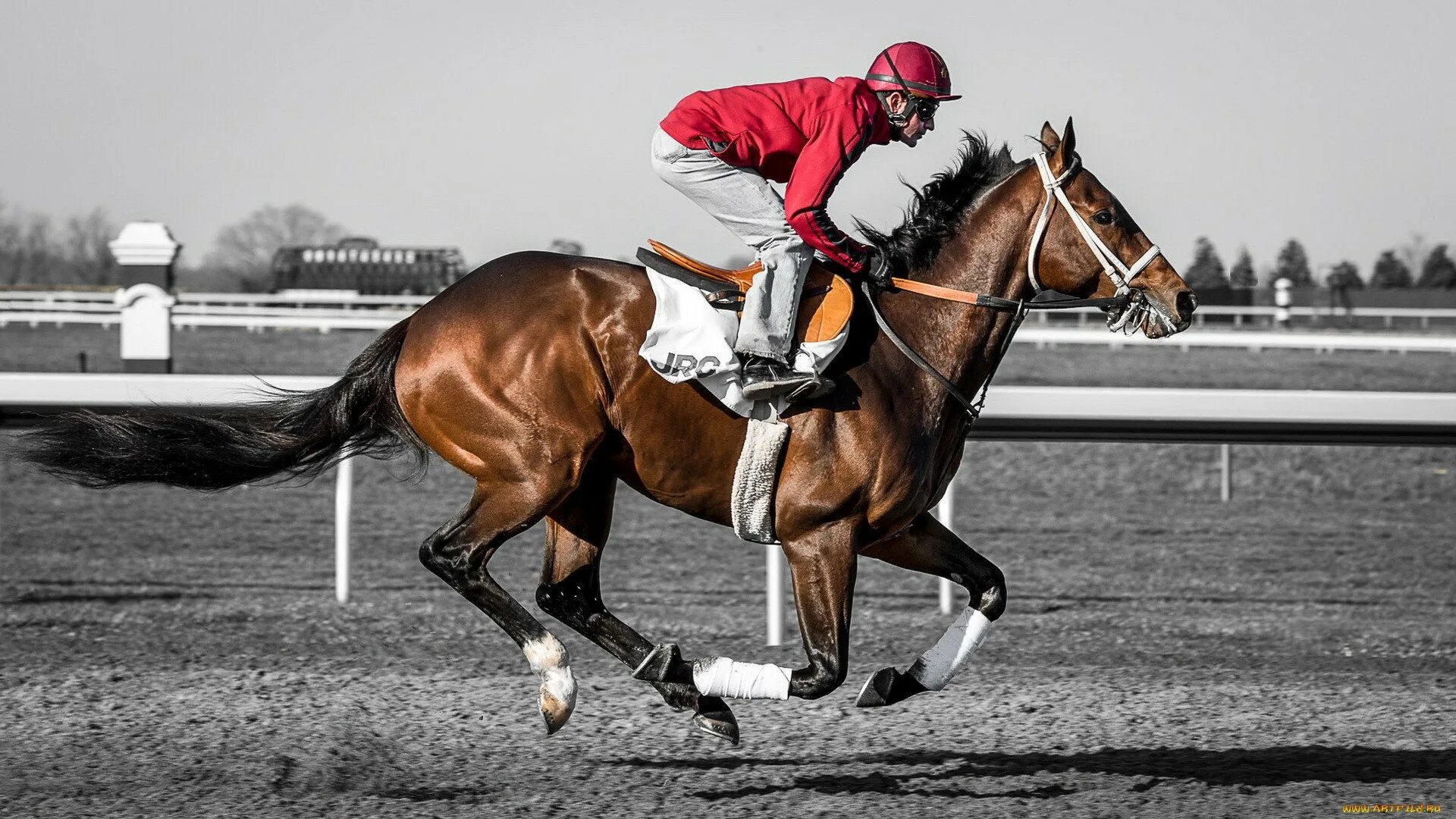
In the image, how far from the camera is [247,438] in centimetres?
465

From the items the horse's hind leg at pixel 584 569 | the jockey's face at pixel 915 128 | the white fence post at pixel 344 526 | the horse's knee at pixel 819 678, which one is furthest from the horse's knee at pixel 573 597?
the white fence post at pixel 344 526

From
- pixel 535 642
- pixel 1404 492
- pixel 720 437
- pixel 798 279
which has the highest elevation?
pixel 798 279

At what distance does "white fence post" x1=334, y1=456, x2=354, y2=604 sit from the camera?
7010 millimetres

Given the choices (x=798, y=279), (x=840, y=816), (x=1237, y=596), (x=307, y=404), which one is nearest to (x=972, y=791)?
(x=840, y=816)

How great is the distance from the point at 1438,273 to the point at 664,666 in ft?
38.6

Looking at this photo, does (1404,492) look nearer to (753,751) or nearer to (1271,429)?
(1271,429)

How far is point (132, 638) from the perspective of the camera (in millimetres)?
6562

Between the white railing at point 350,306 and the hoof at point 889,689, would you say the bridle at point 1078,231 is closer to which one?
the hoof at point 889,689

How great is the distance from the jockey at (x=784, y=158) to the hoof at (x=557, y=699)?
97 cm

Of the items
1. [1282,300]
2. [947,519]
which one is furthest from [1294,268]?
[947,519]

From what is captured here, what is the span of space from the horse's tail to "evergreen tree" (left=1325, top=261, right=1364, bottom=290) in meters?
11.2

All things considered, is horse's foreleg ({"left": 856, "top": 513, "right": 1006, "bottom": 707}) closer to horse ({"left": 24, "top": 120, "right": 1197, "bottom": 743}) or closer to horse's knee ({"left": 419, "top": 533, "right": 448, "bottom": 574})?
horse ({"left": 24, "top": 120, "right": 1197, "bottom": 743})

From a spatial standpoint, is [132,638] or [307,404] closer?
[307,404]

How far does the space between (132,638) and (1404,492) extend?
10.2 metres
